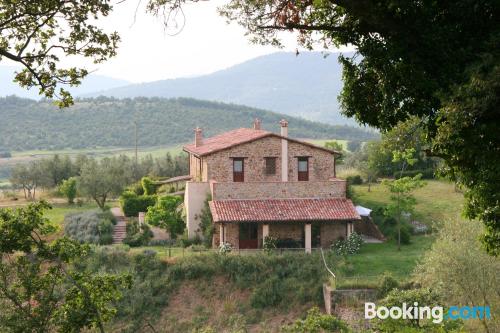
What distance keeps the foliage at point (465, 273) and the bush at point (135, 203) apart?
22.2 m

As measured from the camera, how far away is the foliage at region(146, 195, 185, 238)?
3700 cm

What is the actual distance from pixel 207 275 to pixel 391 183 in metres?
11.4

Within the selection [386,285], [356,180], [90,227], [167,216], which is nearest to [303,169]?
[167,216]

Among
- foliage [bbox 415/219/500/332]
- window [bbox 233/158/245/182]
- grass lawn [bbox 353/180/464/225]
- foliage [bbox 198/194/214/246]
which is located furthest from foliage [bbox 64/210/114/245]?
foliage [bbox 415/219/500/332]

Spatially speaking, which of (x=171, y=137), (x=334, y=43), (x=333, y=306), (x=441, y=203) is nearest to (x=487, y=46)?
(x=334, y=43)

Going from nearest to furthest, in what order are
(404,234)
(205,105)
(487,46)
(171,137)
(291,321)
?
(487,46)
(291,321)
(404,234)
(171,137)
(205,105)

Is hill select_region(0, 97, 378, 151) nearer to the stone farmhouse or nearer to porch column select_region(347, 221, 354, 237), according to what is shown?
the stone farmhouse

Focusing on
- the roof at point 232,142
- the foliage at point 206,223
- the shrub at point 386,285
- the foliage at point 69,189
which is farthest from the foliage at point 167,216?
the foliage at point 69,189

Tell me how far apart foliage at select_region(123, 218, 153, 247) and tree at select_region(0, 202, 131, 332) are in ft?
82.9

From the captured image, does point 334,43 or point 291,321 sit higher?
point 334,43

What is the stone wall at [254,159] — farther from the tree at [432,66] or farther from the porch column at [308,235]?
the tree at [432,66]

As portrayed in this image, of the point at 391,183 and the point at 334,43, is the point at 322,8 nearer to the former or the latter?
the point at 334,43

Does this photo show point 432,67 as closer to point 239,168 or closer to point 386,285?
point 386,285

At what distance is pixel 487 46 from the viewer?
10750 millimetres
